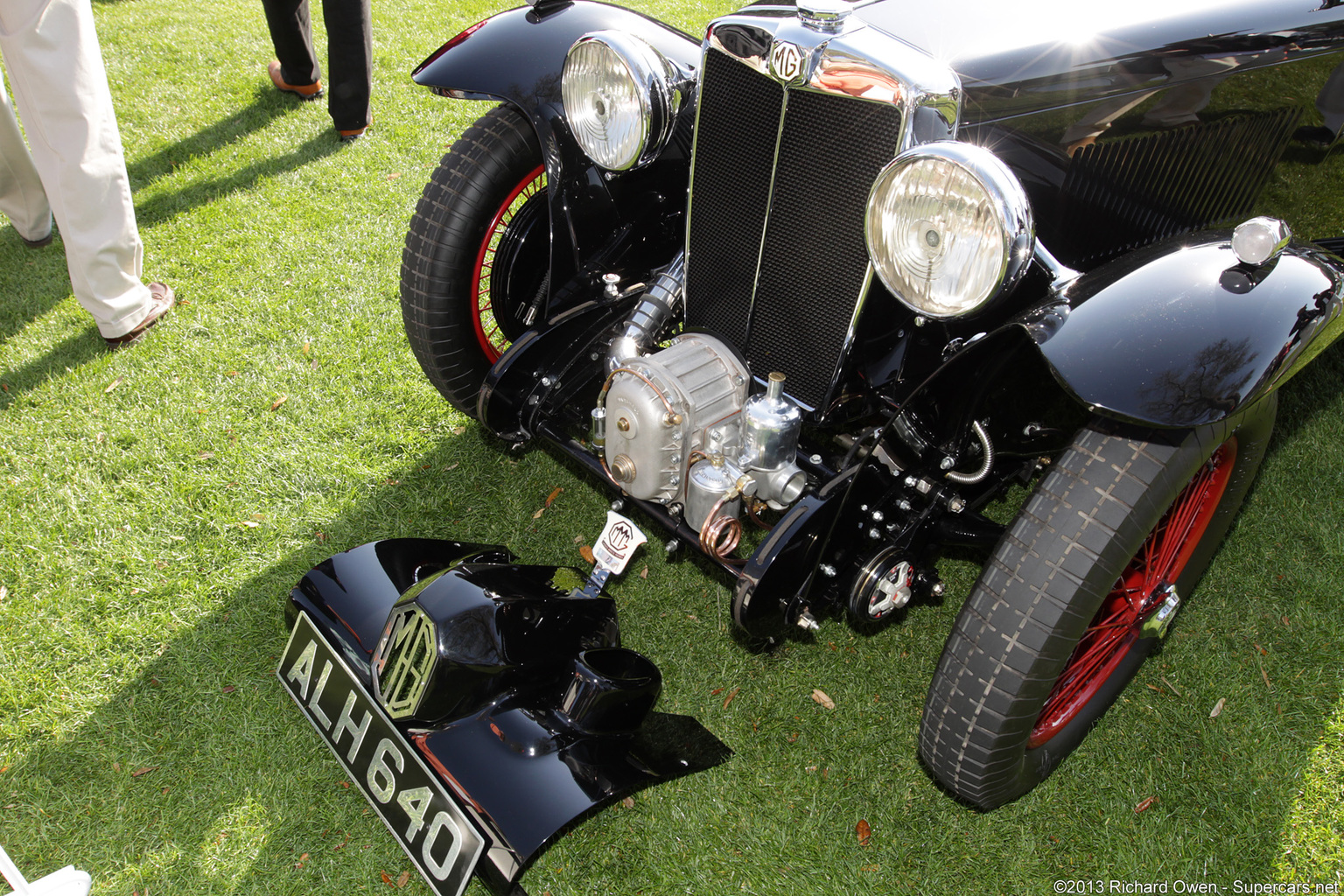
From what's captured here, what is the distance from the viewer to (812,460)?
2.10 metres

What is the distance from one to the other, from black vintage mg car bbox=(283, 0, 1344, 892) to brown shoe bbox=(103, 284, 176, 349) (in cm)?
167

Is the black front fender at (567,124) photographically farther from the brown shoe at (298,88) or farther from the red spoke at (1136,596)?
the brown shoe at (298,88)

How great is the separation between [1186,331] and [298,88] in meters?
5.24

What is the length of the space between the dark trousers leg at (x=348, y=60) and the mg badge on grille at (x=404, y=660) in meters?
3.73

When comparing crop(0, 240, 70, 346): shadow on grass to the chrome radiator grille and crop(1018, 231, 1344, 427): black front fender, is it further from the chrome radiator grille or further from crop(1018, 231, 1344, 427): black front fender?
crop(1018, 231, 1344, 427): black front fender

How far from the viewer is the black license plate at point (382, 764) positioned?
5.57 ft

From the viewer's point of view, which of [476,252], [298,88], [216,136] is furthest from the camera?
[298,88]

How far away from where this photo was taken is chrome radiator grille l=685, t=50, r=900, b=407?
1842 mm

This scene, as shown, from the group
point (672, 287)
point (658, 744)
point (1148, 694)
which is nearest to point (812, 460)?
point (672, 287)

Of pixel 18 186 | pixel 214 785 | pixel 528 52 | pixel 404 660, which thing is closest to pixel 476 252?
pixel 528 52

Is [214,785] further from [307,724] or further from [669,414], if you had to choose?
[669,414]

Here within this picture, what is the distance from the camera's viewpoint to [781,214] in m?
2.00

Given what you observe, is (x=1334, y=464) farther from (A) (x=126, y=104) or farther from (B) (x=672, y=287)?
(A) (x=126, y=104)

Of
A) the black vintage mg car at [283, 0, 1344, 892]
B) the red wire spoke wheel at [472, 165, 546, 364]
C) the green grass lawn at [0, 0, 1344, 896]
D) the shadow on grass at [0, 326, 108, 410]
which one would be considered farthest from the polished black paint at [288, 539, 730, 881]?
the shadow on grass at [0, 326, 108, 410]
